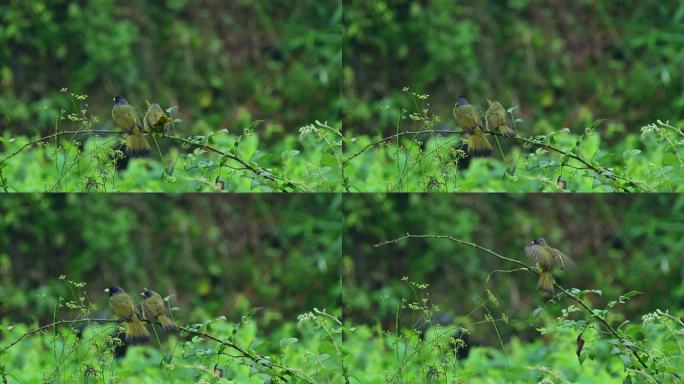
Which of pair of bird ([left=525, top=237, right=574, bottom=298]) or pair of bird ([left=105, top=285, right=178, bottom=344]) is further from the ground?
pair of bird ([left=525, top=237, right=574, bottom=298])

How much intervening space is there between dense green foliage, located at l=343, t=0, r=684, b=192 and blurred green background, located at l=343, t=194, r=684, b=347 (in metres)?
0.11

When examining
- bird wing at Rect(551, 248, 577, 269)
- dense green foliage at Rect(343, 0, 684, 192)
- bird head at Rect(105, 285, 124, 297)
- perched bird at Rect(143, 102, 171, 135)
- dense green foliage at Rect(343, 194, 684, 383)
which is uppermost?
perched bird at Rect(143, 102, 171, 135)

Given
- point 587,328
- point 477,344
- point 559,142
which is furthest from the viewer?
point 559,142

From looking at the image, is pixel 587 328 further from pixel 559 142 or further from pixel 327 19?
pixel 327 19

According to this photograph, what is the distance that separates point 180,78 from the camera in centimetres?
569

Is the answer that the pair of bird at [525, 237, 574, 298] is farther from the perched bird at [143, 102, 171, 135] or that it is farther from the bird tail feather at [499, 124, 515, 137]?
the perched bird at [143, 102, 171, 135]

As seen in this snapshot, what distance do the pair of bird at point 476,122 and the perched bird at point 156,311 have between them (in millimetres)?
1335

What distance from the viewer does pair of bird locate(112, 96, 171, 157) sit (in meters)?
5.00

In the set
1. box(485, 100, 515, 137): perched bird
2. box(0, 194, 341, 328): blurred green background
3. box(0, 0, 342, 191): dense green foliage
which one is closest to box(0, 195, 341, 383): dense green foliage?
box(0, 194, 341, 328): blurred green background

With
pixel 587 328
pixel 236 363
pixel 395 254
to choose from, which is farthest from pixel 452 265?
pixel 236 363

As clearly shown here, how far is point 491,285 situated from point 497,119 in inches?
26.2

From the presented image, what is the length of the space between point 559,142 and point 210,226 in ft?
5.06

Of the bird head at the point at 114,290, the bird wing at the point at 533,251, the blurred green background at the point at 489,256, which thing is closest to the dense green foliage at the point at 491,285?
the blurred green background at the point at 489,256

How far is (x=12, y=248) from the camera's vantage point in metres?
5.19
